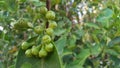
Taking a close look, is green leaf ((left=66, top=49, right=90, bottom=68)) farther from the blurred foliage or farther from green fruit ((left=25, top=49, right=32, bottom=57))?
green fruit ((left=25, top=49, right=32, bottom=57))

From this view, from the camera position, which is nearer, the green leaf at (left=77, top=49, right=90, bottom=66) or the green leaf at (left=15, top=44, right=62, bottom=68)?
the green leaf at (left=15, top=44, right=62, bottom=68)

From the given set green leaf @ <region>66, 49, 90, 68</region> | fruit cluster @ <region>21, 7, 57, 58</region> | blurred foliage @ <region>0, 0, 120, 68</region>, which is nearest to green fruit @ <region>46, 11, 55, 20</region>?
fruit cluster @ <region>21, 7, 57, 58</region>

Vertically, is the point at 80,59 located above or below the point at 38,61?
below

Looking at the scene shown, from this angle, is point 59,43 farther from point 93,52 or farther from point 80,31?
point 80,31

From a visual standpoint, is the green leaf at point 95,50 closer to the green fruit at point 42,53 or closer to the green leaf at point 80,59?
the green leaf at point 80,59

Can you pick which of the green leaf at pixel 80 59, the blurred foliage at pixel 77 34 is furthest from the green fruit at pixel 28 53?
the green leaf at pixel 80 59

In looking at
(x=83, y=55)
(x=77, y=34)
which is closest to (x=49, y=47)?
(x=83, y=55)

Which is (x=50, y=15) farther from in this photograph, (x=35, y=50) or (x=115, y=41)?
(x=115, y=41)
